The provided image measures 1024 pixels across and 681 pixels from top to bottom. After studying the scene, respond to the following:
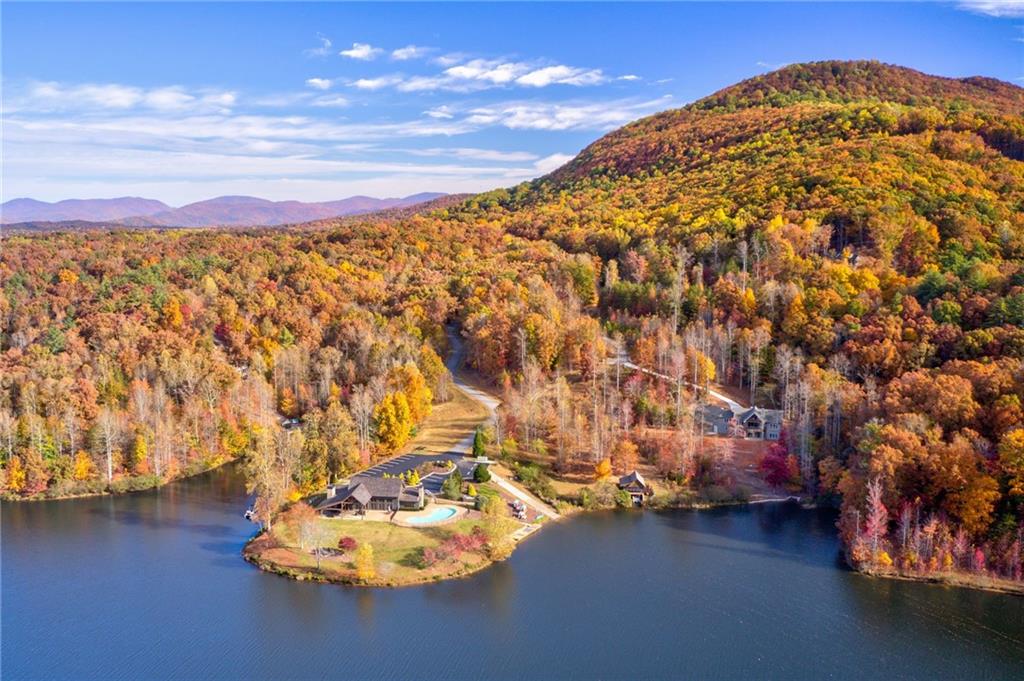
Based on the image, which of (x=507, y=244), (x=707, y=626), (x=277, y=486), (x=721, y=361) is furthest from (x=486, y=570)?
(x=507, y=244)

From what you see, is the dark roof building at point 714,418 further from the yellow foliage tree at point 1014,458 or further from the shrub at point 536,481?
the yellow foliage tree at point 1014,458

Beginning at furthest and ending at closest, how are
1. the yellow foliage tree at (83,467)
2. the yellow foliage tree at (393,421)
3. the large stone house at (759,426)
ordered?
1. the yellow foliage tree at (393,421)
2. the large stone house at (759,426)
3. the yellow foliage tree at (83,467)

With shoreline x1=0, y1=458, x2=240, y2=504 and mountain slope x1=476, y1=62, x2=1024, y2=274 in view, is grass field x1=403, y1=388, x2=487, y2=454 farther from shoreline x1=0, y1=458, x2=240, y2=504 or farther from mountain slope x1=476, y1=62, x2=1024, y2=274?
mountain slope x1=476, y1=62, x2=1024, y2=274

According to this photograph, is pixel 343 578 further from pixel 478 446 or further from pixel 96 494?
pixel 96 494

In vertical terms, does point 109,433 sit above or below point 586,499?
above

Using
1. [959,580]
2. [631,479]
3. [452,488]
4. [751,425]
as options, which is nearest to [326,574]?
[452,488]

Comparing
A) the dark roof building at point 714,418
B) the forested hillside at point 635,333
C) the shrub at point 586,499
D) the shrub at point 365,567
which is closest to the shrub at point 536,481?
the forested hillside at point 635,333

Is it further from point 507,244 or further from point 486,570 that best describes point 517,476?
point 507,244
